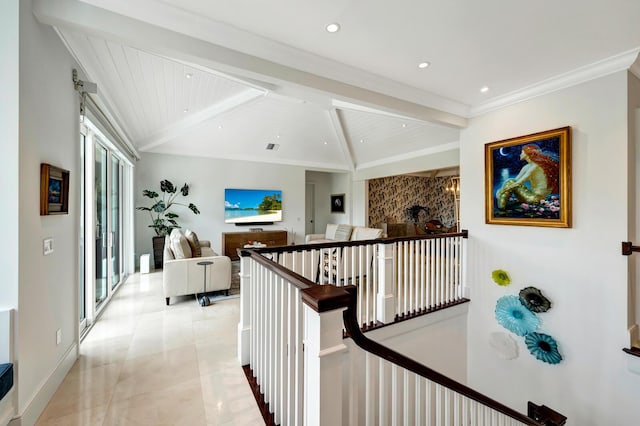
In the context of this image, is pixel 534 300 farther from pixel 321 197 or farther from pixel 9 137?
pixel 321 197

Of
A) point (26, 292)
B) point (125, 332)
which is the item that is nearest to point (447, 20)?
point (26, 292)

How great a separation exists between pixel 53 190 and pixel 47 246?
41cm

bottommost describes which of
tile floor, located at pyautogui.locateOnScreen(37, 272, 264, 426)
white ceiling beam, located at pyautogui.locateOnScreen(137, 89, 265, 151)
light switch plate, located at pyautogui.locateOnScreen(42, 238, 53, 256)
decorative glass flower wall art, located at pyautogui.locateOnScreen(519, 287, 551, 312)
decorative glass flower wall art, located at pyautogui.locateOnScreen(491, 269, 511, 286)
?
tile floor, located at pyautogui.locateOnScreen(37, 272, 264, 426)

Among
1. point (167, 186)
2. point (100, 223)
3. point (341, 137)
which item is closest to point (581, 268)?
point (341, 137)

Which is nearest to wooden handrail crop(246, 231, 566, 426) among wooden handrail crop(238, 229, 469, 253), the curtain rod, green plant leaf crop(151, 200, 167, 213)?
wooden handrail crop(238, 229, 469, 253)

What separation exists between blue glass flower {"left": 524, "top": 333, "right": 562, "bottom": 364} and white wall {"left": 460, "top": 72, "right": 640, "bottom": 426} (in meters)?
0.06

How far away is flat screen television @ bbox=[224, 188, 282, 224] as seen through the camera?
283 inches

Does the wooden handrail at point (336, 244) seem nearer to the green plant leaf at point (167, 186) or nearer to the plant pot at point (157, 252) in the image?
the plant pot at point (157, 252)

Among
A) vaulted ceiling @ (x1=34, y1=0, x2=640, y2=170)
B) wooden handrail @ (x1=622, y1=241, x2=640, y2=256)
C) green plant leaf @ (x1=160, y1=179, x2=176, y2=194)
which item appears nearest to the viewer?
vaulted ceiling @ (x1=34, y1=0, x2=640, y2=170)

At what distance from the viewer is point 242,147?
6922 mm

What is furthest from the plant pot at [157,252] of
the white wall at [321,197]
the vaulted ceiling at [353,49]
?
the white wall at [321,197]

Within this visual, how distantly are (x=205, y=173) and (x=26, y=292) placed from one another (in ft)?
18.2

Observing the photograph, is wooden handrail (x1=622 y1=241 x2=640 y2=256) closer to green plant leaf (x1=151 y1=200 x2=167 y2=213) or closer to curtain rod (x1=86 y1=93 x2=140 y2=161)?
curtain rod (x1=86 y1=93 x2=140 y2=161)

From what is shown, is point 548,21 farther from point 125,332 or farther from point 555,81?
point 125,332
